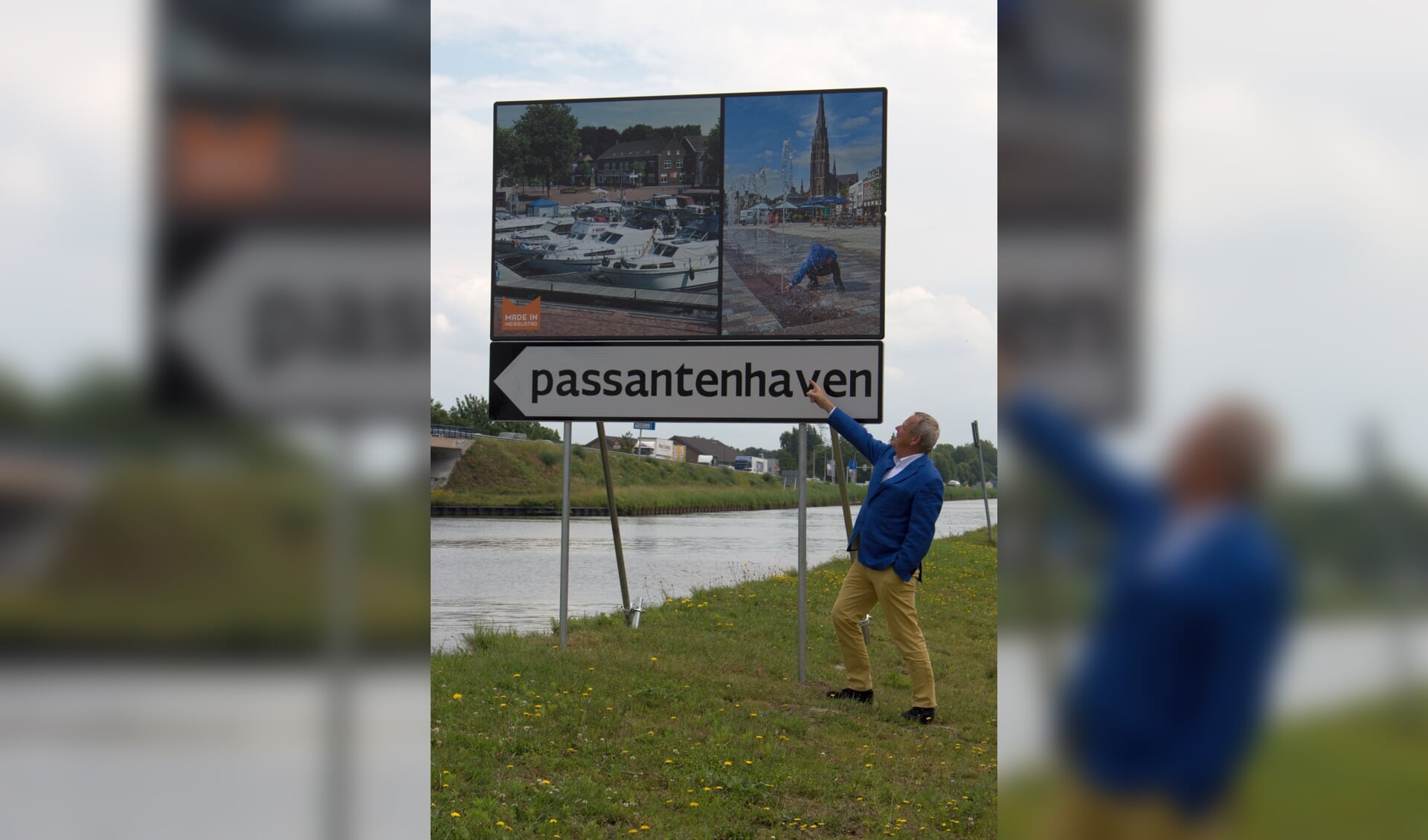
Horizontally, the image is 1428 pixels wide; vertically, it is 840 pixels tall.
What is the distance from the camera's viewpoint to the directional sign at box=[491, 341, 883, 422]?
734 centimetres

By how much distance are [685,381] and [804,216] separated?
160cm

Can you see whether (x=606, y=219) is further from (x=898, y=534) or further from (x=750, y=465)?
(x=750, y=465)

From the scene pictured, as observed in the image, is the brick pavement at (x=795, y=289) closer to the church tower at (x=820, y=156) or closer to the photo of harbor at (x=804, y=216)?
the photo of harbor at (x=804, y=216)

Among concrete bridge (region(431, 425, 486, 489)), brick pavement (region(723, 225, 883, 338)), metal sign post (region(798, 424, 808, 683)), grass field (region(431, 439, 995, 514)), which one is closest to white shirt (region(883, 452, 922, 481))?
metal sign post (region(798, 424, 808, 683))

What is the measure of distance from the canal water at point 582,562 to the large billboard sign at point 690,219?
2678mm

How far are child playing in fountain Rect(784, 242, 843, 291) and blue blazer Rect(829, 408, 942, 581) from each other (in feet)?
5.12
